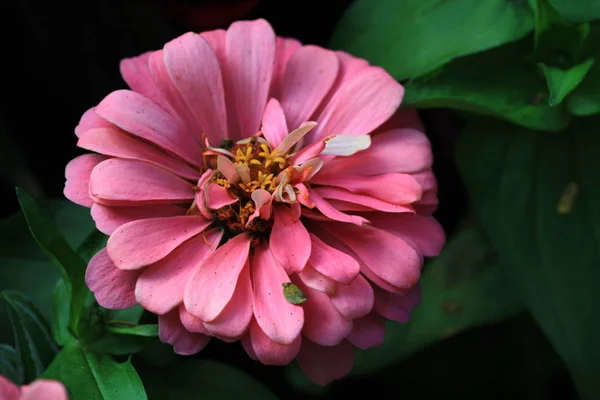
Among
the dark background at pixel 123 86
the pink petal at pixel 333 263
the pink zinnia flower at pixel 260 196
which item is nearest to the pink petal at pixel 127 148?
the pink zinnia flower at pixel 260 196

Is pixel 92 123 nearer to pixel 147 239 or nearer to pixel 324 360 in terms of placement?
pixel 147 239

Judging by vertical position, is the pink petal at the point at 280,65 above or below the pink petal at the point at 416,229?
above

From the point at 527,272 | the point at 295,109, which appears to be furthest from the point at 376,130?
the point at 527,272

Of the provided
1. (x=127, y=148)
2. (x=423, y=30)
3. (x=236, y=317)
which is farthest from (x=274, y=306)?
(x=423, y=30)

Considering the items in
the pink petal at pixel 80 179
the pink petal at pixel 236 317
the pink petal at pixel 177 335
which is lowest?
the pink petal at pixel 177 335

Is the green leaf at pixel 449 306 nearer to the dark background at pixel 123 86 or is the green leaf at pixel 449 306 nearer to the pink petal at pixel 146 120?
the dark background at pixel 123 86

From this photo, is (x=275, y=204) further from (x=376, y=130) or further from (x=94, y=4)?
(x=94, y=4)

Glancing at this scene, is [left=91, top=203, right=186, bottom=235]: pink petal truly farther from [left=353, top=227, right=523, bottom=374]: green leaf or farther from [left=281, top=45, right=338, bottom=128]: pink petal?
[left=353, top=227, right=523, bottom=374]: green leaf
